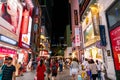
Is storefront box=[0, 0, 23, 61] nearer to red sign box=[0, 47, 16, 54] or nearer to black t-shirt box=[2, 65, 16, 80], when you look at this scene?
red sign box=[0, 47, 16, 54]

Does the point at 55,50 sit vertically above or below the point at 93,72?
above

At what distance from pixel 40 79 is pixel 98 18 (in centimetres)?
756

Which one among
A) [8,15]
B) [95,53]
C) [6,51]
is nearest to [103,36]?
[95,53]

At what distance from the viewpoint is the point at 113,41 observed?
31.6ft

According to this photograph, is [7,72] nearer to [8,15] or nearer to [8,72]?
[8,72]

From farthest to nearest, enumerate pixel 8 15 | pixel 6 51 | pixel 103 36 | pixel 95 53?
pixel 95 53 < pixel 8 15 < pixel 6 51 < pixel 103 36

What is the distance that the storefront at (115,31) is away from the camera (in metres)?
8.81

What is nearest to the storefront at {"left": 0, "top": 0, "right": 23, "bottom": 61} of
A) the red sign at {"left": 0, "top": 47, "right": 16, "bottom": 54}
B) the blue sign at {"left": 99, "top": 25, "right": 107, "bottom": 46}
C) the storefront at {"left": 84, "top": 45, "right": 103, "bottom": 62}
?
the red sign at {"left": 0, "top": 47, "right": 16, "bottom": 54}

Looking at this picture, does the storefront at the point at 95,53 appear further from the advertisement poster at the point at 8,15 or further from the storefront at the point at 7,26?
the advertisement poster at the point at 8,15

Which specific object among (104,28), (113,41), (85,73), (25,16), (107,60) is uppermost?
(25,16)

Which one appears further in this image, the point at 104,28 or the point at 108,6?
the point at 104,28

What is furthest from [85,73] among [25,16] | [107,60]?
[25,16]

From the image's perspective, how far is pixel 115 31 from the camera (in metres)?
9.23

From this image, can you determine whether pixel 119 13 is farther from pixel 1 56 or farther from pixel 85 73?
pixel 1 56
